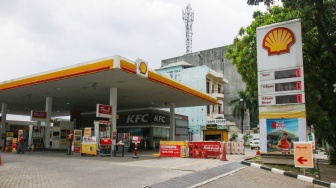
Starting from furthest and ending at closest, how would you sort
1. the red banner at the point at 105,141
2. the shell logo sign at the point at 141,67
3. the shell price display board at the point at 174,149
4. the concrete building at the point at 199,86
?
the concrete building at the point at 199,86
the red banner at the point at 105,141
the shell price display board at the point at 174,149
the shell logo sign at the point at 141,67

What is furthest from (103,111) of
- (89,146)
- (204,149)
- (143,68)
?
(204,149)

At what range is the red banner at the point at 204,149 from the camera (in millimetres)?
19062

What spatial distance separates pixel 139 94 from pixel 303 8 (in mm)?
17546

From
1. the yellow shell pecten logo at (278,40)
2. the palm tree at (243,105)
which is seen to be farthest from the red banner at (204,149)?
the palm tree at (243,105)

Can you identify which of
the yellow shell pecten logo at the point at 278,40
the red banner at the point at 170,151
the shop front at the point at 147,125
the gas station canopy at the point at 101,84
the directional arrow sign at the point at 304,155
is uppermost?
the yellow shell pecten logo at the point at 278,40

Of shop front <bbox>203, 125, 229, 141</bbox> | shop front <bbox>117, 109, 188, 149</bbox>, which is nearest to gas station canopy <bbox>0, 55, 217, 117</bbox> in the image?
shop front <bbox>203, 125, 229, 141</bbox>

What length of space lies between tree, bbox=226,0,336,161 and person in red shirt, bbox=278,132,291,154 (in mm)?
3343

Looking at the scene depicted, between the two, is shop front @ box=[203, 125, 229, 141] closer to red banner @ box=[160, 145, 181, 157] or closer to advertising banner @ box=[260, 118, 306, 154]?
red banner @ box=[160, 145, 181, 157]

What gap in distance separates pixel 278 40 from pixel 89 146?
13808 mm

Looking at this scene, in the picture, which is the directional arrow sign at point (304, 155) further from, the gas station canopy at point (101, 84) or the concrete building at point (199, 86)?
the concrete building at point (199, 86)

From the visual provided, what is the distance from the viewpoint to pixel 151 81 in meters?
→ 22.0

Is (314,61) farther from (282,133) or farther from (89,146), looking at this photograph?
(89,146)

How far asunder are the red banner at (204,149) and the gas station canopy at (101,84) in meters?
5.38

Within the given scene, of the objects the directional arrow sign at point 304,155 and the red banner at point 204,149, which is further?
the red banner at point 204,149
